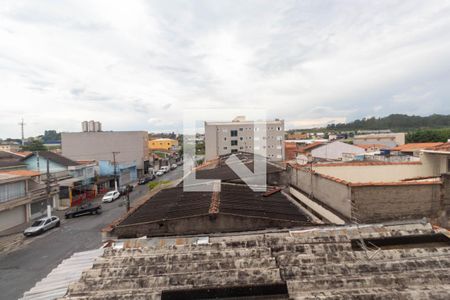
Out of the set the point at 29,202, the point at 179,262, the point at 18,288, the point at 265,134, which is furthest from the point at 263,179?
the point at 265,134

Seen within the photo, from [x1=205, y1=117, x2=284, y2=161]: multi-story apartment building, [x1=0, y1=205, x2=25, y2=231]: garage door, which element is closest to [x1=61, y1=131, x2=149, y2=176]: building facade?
[x1=205, y1=117, x2=284, y2=161]: multi-story apartment building

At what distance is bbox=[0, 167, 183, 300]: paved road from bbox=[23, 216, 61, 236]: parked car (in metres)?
0.40

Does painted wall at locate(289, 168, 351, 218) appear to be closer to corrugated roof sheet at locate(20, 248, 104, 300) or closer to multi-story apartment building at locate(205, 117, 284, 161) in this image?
corrugated roof sheet at locate(20, 248, 104, 300)

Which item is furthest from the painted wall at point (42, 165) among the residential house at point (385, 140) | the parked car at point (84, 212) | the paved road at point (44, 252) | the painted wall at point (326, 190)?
the residential house at point (385, 140)

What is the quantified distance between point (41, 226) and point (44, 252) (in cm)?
405

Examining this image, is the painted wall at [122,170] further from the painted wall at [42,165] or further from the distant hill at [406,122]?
the distant hill at [406,122]

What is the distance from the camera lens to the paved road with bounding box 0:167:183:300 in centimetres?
1078

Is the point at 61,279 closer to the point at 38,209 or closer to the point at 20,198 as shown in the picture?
the point at 20,198

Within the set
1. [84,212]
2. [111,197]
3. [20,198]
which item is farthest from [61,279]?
[111,197]

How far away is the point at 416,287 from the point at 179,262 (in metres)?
2.97

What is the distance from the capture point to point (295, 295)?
116 inches

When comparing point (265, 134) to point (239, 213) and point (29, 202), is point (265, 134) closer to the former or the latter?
point (29, 202)

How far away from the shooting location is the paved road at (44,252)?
424 inches

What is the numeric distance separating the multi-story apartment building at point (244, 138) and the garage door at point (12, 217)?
29.2 meters
